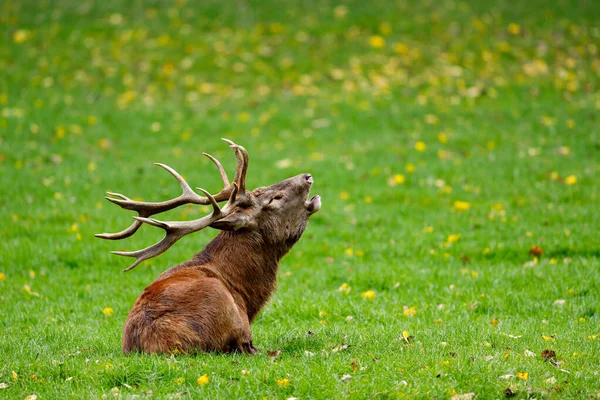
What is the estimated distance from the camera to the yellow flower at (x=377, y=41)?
19.9 meters

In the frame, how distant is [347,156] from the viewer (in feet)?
48.3

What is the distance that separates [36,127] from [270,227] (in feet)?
34.7

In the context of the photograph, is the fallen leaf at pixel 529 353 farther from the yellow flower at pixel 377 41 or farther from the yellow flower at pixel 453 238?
the yellow flower at pixel 377 41

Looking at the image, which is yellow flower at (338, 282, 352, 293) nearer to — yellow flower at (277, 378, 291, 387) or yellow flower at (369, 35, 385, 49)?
yellow flower at (277, 378, 291, 387)

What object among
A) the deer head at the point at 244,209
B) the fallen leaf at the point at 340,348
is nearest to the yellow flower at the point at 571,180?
the deer head at the point at 244,209

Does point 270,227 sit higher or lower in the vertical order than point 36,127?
higher

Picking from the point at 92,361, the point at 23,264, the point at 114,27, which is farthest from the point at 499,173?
the point at 114,27

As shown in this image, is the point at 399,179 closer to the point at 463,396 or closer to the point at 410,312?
the point at 410,312

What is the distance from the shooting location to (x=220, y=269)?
695 centimetres

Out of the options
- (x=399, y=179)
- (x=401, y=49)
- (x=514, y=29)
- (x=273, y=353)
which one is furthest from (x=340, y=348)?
(x=514, y=29)

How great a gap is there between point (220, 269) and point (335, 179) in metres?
6.84

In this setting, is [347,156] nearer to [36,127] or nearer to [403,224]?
[403,224]

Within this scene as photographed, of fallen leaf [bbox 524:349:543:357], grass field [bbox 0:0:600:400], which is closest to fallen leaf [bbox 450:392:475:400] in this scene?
grass field [bbox 0:0:600:400]

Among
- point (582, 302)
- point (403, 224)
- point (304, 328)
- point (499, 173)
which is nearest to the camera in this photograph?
point (304, 328)
